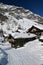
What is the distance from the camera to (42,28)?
4628 centimetres

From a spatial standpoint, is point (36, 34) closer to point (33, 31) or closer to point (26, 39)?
point (33, 31)

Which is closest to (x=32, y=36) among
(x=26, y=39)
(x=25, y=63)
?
(x=26, y=39)

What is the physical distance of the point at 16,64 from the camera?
55.7 feet

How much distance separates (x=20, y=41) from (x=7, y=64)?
2328 centimetres

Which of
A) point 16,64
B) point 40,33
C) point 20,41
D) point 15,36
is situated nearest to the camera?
point 16,64

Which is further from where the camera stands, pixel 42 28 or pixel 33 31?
pixel 33 31

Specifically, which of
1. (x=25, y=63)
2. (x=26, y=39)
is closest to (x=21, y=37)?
(x=26, y=39)

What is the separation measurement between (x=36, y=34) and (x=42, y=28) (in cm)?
347

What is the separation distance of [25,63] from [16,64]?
103 cm

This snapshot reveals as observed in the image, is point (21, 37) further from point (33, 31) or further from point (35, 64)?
point (35, 64)

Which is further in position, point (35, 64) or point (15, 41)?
point (15, 41)

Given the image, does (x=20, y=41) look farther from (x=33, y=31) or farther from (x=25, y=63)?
(x=25, y=63)

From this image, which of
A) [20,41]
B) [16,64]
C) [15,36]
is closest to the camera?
[16,64]

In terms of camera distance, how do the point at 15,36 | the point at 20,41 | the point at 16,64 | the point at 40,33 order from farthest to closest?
the point at 40,33, the point at 15,36, the point at 20,41, the point at 16,64
